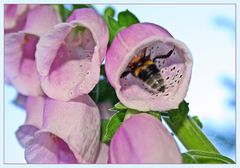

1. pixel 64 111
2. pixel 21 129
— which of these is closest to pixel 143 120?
pixel 64 111

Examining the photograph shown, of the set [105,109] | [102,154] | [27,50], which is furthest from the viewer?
[27,50]

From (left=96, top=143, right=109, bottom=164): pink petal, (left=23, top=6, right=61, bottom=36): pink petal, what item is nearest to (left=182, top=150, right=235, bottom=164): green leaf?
(left=96, top=143, right=109, bottom=164): pink petal

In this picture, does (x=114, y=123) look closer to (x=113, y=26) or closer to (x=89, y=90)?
(x=89, y=90)

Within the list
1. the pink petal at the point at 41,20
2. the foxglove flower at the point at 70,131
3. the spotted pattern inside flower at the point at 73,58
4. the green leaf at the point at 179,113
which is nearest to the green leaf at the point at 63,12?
the pink petal at the point at 41,20

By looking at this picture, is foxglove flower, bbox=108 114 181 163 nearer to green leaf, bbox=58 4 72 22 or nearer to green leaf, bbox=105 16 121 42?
green leaf, bbox=105 16 121 42


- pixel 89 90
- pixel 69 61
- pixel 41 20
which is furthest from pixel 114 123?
pixel 41 20

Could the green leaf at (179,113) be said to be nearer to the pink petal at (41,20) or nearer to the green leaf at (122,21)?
the green leaf at (122,21)
